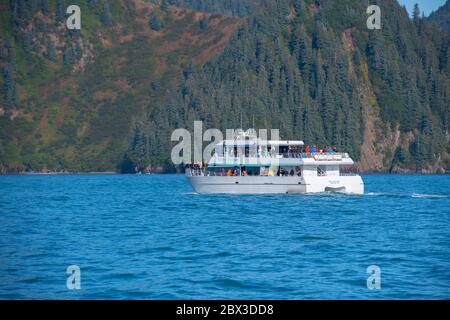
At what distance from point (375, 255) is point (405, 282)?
28.1ft

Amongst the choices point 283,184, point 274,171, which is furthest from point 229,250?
point 274,171

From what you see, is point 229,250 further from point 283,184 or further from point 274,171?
point 274,171

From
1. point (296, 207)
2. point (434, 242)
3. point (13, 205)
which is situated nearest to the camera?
point (434, 242)

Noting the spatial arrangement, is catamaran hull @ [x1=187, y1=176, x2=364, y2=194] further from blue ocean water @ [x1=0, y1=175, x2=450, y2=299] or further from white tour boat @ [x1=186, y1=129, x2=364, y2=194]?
blue ocean water @ [x1=0, y1=175, x2=450, y2=299]

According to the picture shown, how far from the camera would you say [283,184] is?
93125 millimetres

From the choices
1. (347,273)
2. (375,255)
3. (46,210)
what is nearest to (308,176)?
(46,210)

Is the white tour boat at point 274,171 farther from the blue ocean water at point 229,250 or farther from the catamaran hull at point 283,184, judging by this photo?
the blue ocean water at point 229,250

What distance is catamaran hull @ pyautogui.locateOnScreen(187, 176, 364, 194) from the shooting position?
92.9 metres

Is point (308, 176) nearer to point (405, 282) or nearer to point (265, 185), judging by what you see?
point (265, 185)

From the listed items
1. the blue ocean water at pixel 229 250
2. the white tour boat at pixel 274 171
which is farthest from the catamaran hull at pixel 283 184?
the blue ocean water at pixel 229 250

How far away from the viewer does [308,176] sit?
92.8m

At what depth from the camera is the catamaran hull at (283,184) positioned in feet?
305

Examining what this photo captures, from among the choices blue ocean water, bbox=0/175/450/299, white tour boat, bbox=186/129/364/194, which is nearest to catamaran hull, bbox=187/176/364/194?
white tour boat, bbox=186/129/364/194

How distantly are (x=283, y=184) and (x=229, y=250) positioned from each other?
4558cm
